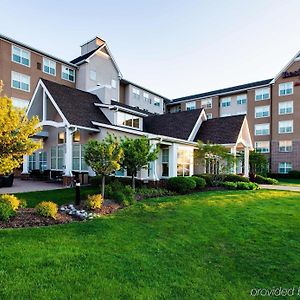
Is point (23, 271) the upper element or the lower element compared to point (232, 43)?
lower

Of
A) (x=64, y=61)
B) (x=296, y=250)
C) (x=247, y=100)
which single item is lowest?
(x=296, y=250)

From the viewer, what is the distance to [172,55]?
21.9 meters

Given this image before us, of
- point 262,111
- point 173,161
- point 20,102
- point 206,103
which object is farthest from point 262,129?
point 20,102

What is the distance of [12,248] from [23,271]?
1079mm

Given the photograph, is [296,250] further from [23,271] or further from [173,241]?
[23,271]

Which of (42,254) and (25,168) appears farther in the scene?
(25,168)

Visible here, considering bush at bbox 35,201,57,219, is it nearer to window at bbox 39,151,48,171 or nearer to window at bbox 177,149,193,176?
window at bbox 177,149,193,176

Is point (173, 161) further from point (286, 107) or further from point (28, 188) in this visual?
point (286, 107)

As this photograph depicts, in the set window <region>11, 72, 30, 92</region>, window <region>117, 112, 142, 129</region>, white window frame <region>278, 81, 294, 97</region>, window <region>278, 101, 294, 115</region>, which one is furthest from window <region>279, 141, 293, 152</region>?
window <region>11, 72, 30, 92</region>

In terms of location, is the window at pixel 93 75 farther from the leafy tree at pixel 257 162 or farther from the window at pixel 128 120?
the leafy tree at pixel 257 162

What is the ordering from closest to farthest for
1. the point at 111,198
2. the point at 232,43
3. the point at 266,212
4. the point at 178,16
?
the point at 266,212
the point at 111,198
the point at 178,16
the point at 232,43

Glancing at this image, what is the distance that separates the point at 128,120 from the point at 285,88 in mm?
25472

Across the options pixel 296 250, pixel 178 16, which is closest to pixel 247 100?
pixel 178 16

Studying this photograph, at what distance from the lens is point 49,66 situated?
1126 inches
